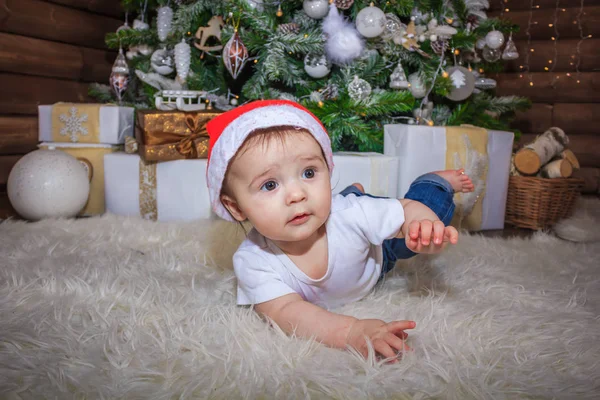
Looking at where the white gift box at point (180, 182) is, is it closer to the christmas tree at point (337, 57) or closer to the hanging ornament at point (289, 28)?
the christmas tree at point (337, 57)

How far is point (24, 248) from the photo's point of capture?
1.39m

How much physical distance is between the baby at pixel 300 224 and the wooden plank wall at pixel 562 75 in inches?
89.0

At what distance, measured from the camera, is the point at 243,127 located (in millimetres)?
902

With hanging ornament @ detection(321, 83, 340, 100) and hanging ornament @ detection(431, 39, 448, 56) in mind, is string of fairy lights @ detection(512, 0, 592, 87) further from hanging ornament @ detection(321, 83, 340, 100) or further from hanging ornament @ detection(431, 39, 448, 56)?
hanging ornament @ detection(321, 83, 340, 100)

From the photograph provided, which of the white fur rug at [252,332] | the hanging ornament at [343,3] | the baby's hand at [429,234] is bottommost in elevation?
the white fur rug at [252,332]

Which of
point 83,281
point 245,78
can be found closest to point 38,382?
point 83,281

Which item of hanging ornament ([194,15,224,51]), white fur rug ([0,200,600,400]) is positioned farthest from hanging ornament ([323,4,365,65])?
white fur rug ([0,200,600,400])

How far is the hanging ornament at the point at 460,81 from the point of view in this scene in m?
1.93

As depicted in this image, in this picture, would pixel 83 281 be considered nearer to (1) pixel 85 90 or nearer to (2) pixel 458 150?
(2) pixel 458 150

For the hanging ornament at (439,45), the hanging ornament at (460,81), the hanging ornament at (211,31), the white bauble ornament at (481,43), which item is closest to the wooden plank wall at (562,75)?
the white bauble ornament at (481,43)

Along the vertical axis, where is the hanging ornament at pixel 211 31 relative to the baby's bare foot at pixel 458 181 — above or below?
above

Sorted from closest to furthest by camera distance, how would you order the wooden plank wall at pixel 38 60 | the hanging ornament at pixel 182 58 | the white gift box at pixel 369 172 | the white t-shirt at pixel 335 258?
the white t-shirt at pixel 335 258
the white gift box at pixel 369 172
the hanging ornament at pixel 182 58
the wooden plank wall at pixel 38 60

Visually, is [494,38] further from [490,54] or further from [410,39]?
[410,39]

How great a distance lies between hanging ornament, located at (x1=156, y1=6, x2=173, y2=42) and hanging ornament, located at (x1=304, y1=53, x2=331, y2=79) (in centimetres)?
67
